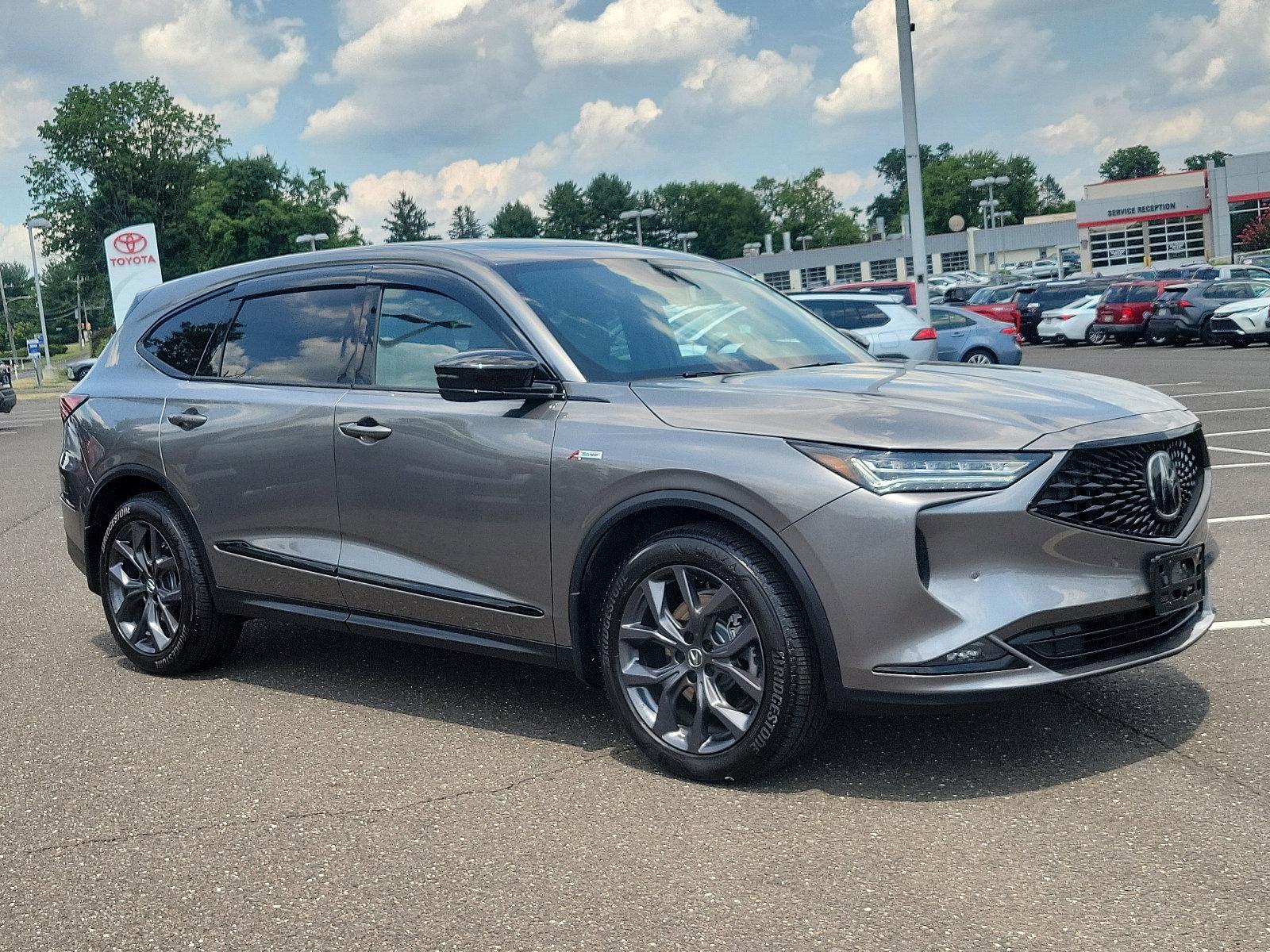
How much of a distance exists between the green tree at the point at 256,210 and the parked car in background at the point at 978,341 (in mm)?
77507

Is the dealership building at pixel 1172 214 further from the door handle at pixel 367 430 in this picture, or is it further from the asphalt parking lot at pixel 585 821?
the door handle at pixel 367 430

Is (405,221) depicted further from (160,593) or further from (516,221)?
(160,593)

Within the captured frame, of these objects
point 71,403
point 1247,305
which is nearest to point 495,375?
point 71,403

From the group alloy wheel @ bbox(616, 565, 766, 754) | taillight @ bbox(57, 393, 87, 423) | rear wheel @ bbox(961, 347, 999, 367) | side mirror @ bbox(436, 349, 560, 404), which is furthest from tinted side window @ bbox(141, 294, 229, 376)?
rear wheel @ bbox(961, 347, 999, 367)

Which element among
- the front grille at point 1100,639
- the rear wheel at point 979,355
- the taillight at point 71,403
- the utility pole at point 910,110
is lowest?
A: the rear wheel at point 979,355

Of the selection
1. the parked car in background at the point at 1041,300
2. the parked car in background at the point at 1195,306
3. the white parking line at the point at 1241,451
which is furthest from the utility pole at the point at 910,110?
the parked car in background at the point at 1041,300

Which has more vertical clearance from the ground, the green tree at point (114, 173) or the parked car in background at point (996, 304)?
the green tree at point (114, 173)

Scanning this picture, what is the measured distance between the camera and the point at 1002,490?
393 cm

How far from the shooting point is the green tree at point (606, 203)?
15212 cm

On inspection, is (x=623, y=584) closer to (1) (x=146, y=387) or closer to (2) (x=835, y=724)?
(2) (x=835, y=724)

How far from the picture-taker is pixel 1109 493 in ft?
13.5

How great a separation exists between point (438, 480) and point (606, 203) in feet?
494

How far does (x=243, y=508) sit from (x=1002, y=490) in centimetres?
304

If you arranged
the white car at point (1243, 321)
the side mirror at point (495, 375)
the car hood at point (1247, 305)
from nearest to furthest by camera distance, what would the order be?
the side mirror at point (495, 375)
the white car at point (1243, 321)
the car hood at point (1247, 305)
